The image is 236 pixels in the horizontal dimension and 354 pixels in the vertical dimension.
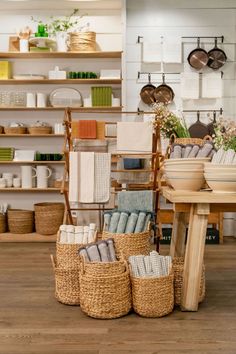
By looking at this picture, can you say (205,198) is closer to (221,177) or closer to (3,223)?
(221,177)

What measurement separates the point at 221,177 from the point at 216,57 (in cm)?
348

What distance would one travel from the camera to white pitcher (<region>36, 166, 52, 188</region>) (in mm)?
6270

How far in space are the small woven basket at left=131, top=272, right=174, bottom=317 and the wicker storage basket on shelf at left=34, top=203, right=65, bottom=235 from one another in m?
2.99

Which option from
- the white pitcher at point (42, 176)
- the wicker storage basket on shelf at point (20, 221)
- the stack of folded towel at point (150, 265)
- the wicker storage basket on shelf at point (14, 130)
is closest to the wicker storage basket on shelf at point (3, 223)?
the wicker storage basket on shelf at point (20, 221)

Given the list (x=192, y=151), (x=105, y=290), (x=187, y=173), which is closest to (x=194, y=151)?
(x=192, y=151)

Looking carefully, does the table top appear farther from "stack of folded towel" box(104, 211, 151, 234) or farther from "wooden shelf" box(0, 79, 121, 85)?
"wooden shelf" box(0, 79, 121, 85)

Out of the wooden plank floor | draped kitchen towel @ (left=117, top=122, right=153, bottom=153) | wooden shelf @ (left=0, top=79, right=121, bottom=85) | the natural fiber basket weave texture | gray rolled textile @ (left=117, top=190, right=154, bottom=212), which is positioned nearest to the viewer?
the wooden plank floor

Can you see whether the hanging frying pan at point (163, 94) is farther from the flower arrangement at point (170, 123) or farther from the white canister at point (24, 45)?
the white canister at point (24, 45)

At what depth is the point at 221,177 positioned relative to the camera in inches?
124

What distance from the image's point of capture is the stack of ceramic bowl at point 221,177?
10.3ft

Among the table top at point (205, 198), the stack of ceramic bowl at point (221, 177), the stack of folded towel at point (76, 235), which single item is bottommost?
the stack of folded towel at point (76, 235)

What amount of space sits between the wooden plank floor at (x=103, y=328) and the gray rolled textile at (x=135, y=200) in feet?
2.59

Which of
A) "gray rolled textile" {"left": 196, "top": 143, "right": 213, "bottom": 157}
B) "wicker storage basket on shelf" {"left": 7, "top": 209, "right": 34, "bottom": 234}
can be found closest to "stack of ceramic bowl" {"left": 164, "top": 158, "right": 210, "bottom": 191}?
"gray rolled textile" {"left": 196, "top": 143, "right": 213, "bottom": 157}

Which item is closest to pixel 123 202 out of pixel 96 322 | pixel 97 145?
pixel 97 145
